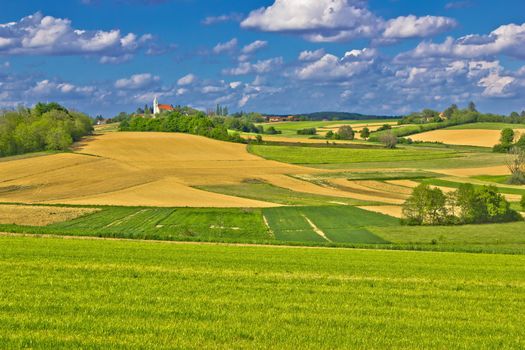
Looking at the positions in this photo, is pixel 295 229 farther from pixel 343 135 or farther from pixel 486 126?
pixel 486 126

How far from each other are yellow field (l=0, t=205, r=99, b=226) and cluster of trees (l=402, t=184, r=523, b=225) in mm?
30526

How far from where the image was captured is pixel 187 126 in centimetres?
17088

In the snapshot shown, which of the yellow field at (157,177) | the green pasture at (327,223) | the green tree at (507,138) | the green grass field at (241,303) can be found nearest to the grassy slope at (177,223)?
the green pasture at (327,223)

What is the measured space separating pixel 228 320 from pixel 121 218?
44820 millimetres

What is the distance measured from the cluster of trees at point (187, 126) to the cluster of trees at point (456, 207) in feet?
313

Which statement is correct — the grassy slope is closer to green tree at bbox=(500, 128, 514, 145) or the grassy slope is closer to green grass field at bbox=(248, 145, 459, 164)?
green grass field at bbox=(248, 145, 459, 164)

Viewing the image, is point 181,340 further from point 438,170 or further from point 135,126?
point 135,126

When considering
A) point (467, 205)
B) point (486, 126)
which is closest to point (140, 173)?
point (467, 205)

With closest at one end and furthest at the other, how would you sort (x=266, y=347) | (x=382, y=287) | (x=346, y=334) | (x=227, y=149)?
(x=266, y=347), (x=346, y=334), (x=382, y=287), (x=227, y=149)

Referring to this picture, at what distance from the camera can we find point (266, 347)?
11.7 metres

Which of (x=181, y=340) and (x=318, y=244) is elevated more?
(x=181, y=340)

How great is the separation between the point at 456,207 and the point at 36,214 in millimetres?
39741

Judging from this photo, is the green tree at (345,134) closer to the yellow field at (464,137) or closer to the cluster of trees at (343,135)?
the cluster of trees at (343,135)

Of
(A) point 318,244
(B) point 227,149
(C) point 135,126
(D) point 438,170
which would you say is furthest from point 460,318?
(C) point 135,126
